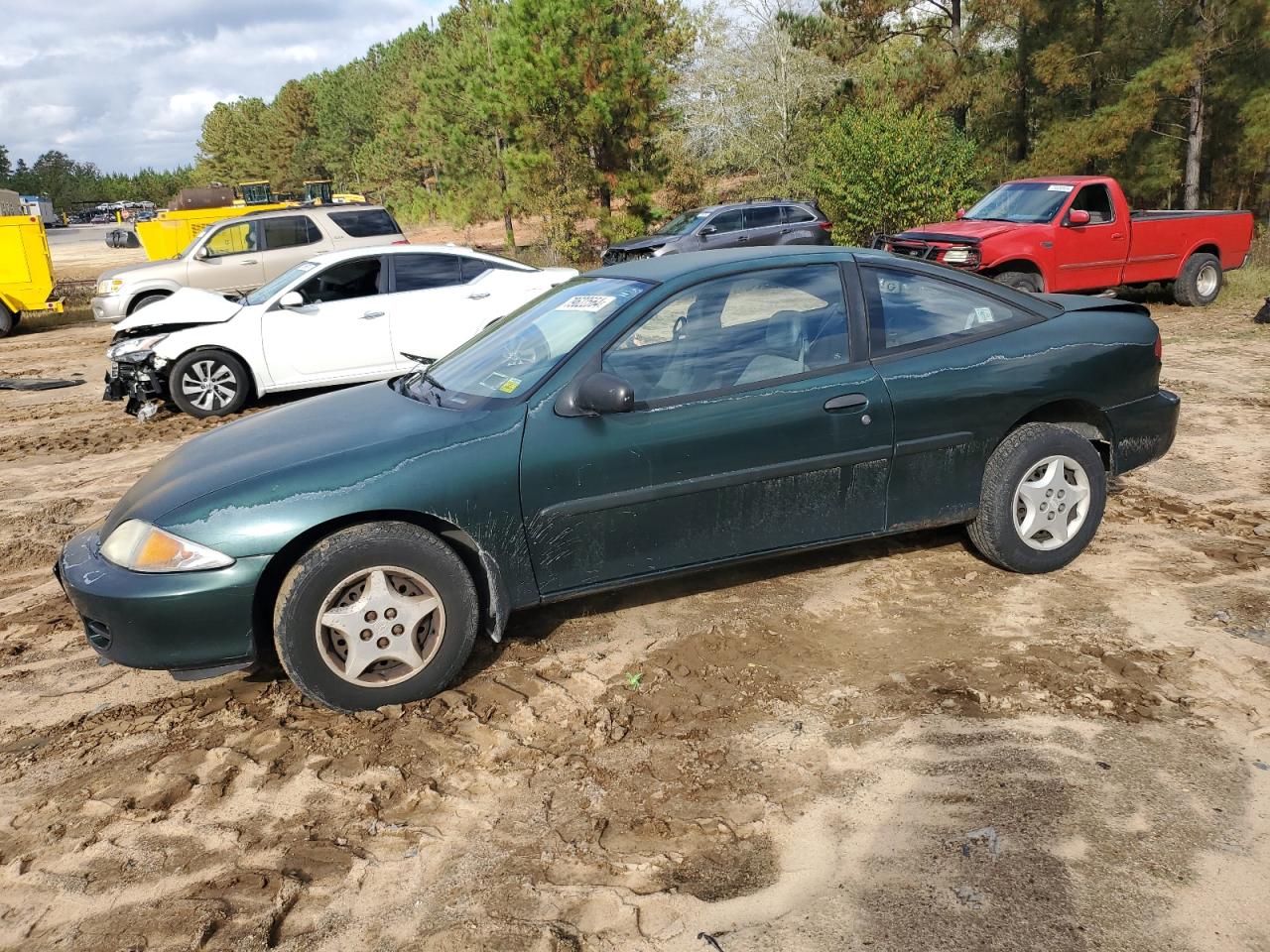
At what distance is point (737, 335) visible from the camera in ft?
13.8

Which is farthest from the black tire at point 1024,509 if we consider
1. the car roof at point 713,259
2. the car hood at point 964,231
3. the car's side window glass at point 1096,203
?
the car's side window glass at point 1096,203

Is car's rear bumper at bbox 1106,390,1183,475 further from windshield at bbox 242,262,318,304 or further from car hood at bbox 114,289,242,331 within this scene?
car hood at bbox 114,289,242,331

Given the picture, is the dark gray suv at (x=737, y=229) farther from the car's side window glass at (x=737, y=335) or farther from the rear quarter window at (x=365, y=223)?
the car's side window glass at (x=737, y=335)

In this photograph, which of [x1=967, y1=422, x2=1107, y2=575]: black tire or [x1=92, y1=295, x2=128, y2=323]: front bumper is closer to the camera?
[x1=967, y1=422, x2=1107, y2=575]: black tire

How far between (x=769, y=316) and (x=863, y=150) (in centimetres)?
1708

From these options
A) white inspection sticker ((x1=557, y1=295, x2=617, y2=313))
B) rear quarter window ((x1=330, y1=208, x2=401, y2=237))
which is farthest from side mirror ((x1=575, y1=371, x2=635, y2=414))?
rear quarter window ((x1=330, y1=208, x2=401, y2=237))

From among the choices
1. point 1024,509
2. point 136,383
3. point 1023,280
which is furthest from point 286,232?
point 1024,509

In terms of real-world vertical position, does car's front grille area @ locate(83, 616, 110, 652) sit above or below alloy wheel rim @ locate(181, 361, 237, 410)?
below

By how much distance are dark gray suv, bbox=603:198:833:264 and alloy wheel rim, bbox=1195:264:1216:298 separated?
6.49m

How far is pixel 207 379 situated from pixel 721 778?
7.91m

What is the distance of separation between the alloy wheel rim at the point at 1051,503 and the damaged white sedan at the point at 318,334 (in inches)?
226

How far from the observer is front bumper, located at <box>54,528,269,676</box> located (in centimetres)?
346

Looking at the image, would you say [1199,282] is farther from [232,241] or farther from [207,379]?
[232,241]

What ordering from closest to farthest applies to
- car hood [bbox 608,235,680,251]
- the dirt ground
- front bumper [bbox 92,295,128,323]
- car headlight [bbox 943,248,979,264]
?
the dirt ground < car headlight [bbox 943,248,979,264] < front bumper [bbox 92,295,128,323] < car hood [bbox 608,235,680,251]
